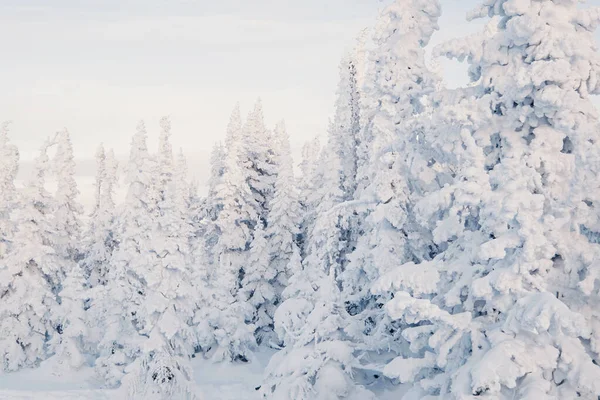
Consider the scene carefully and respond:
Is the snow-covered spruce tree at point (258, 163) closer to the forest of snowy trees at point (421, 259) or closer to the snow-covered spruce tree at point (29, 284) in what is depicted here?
the forest of snowy trees at point (421, 259)

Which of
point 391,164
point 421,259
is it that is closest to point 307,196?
point 391,164

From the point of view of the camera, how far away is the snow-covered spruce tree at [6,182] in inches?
1608

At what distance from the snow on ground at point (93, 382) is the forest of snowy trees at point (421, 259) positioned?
0.72 m

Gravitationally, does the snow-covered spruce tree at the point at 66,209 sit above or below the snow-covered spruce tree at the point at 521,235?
below

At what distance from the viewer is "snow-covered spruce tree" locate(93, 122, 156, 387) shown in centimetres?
3178

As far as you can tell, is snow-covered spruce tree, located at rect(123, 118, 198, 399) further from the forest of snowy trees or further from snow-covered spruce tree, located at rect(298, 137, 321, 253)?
snow-covered spruce tree, located at rect(298, 137, 321, 253)

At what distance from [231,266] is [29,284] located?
1260cm

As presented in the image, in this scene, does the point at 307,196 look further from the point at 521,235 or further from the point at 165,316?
the point at 521,235

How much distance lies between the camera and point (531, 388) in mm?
9773

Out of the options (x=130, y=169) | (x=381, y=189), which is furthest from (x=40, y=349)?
(x=381, y=189)

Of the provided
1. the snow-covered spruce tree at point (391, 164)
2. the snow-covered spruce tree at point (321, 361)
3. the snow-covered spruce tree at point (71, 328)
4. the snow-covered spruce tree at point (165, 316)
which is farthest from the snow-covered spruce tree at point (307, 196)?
the snow-covered spruce tree at point (321, 361)

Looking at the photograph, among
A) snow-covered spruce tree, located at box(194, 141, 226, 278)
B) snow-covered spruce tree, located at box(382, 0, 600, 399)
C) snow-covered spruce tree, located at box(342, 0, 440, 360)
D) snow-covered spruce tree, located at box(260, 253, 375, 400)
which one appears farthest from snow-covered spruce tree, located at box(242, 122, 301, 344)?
snow-covered spruce tree, located at box(382, 0, 600, 399)

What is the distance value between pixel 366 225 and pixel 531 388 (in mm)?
12632

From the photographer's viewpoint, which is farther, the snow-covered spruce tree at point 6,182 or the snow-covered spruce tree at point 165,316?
the snow-covered spruce tree at point 6,182
